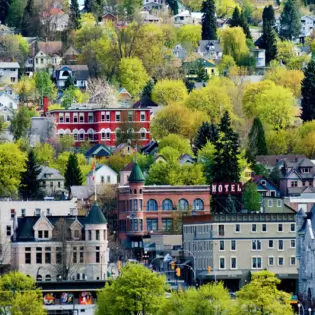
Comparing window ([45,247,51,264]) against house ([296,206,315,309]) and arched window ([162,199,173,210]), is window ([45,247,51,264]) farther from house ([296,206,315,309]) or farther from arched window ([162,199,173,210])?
arched window ([162,199,173,210])

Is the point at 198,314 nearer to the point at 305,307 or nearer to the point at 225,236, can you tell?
the point at 305,307

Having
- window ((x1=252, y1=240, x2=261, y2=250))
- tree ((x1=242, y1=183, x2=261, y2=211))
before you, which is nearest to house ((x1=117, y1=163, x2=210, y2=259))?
tree ((x1=242, y1=183, x2=261, y2=211))

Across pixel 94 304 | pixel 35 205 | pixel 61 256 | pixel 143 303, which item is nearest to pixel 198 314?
pixel 143 303

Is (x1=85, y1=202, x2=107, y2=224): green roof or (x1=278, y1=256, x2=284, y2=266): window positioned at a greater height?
(x1=85, y1=202, x2=107, y2=224): green roof

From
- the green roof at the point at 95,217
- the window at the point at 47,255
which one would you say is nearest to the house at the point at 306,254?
the green roof at the point at 95,217

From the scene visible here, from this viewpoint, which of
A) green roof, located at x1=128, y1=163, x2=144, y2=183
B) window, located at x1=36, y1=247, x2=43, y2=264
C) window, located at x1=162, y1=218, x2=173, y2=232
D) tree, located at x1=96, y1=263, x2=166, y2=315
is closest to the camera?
tree, located at x1=96, y1=263, x2=166, y2=315

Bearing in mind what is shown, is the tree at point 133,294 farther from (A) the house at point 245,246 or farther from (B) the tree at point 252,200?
(B) the tree at point 252,200

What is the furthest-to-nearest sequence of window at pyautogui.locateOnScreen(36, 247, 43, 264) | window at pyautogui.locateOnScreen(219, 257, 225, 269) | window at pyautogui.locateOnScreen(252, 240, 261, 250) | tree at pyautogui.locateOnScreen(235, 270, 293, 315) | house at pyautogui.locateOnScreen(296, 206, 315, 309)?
window at pyautogui.locateOnScreen(252, 240, 261, 250)
window at pyautogui.locateOnScreen(219, 257, 225, 269)
window at pyautogui.locateOnScreen(36, 247, 43, 264)
house at pyautogui.locateOnScreen(296, 206, 315, 309)
tree at pyautogui.locateOnScreen(235, 270, 293, 315)

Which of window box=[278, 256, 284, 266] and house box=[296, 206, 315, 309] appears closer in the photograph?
house box=[296, 206, 315, 309]
